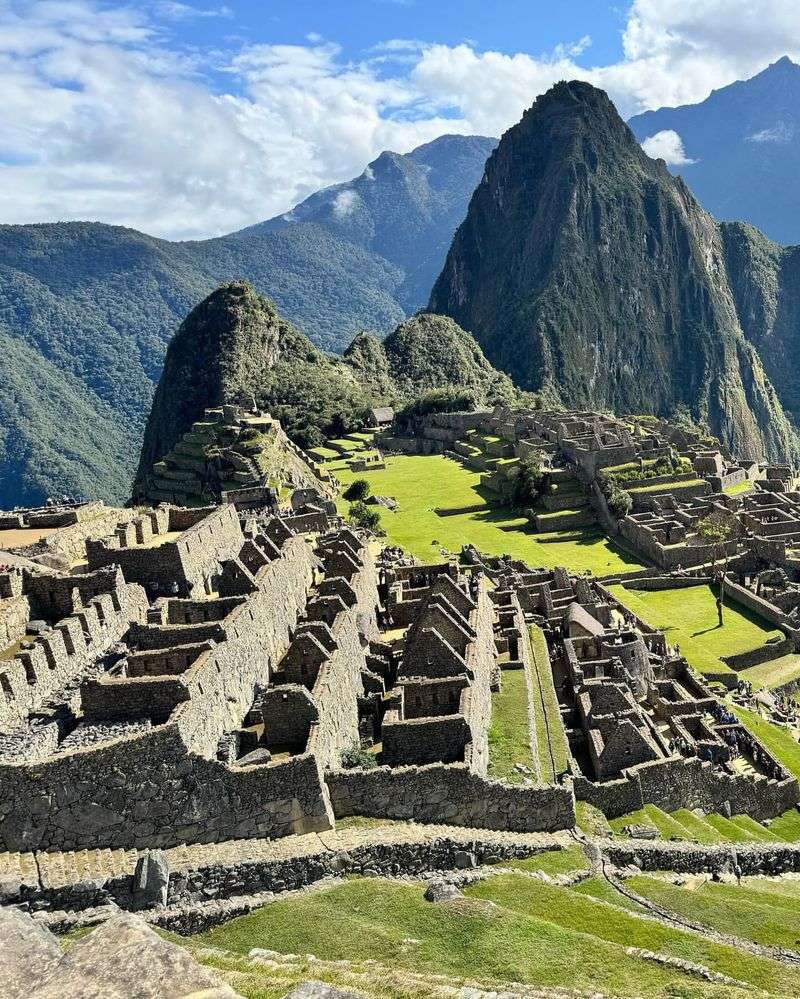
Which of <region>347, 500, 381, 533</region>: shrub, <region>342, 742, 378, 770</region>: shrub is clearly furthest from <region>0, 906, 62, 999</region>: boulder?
<region>347, 500, 381, 533</region>: shrub

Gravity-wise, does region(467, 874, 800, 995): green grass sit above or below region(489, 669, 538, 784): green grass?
below

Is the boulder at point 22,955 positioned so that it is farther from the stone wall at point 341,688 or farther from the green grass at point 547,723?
the green grass at point 547,723

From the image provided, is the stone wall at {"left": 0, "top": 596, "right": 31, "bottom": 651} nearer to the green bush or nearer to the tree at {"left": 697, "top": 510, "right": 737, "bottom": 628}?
the tree at {"left": 697, "top": 510, "right": 737, "bottom": 628}

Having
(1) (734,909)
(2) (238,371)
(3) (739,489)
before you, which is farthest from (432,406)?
(1) (734,909)

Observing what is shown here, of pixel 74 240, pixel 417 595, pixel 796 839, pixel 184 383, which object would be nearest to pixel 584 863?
pixel 796 839

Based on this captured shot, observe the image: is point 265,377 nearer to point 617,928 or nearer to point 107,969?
point 617,928

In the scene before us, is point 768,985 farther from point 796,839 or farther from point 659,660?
point 659,660

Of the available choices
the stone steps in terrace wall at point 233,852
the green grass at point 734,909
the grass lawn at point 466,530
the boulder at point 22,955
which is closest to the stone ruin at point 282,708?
the stone steps in terrace wall at point 233,852
